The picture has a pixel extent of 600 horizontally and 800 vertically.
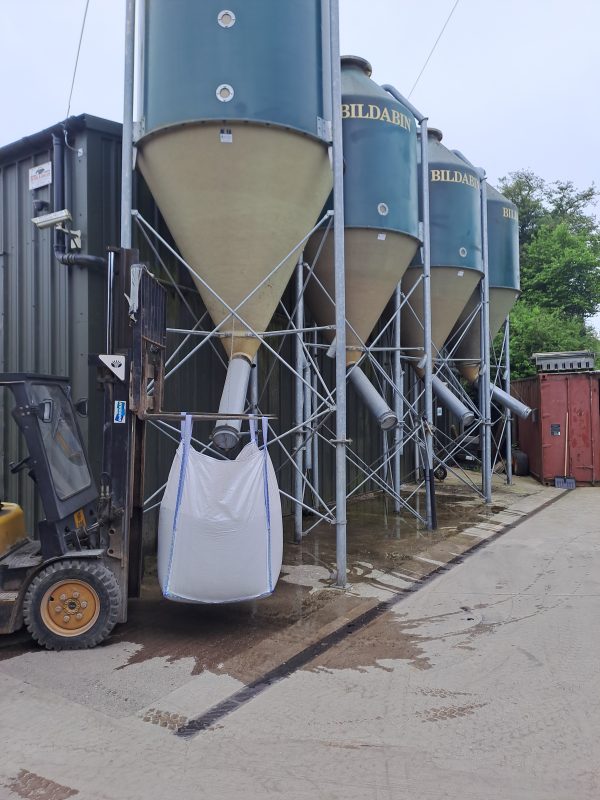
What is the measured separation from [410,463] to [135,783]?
552 inches

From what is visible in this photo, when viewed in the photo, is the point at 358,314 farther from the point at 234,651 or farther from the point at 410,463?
the point at 410,463

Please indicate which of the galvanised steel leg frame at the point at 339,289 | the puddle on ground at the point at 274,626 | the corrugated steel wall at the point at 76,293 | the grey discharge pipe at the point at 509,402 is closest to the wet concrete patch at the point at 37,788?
the puddle on ground at the point at 274,626

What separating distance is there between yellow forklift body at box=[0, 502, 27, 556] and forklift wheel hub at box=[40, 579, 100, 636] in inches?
25.2

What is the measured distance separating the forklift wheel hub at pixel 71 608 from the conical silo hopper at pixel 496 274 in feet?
34.6

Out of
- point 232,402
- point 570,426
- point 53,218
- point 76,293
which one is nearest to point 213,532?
point 232,402

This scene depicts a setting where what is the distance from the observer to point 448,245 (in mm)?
11688

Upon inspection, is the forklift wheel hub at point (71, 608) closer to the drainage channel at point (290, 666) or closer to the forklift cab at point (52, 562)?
the forklift cab at point (52, 562)

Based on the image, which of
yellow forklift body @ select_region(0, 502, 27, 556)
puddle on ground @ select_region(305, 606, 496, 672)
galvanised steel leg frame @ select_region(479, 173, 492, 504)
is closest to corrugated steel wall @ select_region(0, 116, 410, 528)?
yellow forklift body @ select_region(0, 502, 27, 556)

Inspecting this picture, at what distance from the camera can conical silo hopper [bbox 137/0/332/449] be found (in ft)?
20.9

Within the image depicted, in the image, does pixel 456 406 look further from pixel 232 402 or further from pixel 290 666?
pixel 290 666

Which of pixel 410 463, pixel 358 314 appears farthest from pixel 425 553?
pixel 410 463

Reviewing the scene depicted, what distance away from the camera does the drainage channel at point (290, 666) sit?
3.73 metres

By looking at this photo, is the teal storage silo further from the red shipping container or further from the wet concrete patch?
the red shipping container

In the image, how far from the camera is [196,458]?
16.7ft
